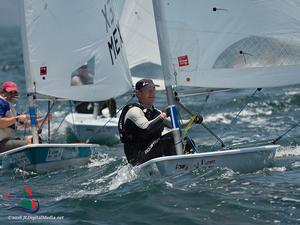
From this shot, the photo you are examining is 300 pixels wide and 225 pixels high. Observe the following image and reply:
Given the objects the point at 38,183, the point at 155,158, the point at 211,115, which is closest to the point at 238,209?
the point at 155,158

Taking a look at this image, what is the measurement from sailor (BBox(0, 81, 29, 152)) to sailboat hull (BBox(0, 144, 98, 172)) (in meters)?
0.27

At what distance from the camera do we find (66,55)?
8.34 meters

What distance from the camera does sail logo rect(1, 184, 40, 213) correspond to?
5.92 metres

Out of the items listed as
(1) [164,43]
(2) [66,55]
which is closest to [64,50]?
(2) [66,55]

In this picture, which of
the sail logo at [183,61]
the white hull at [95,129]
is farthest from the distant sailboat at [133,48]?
the sail logo at [183,61]

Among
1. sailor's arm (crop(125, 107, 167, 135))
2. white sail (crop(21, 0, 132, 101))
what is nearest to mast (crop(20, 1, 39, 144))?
white sail (crop(21, 0, 132, 101))

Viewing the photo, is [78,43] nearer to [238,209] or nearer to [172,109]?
[172,109]

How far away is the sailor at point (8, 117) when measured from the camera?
8.05 m

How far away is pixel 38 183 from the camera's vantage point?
7297mm

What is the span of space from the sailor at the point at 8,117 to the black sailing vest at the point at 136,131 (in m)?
1.85

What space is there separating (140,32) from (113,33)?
2.68 metres

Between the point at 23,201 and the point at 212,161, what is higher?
the point at 212,161

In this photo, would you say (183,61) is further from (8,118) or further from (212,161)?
(8,118)

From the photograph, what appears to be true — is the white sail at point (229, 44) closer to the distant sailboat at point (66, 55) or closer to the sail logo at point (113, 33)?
the sail logo at point (113, 33)
